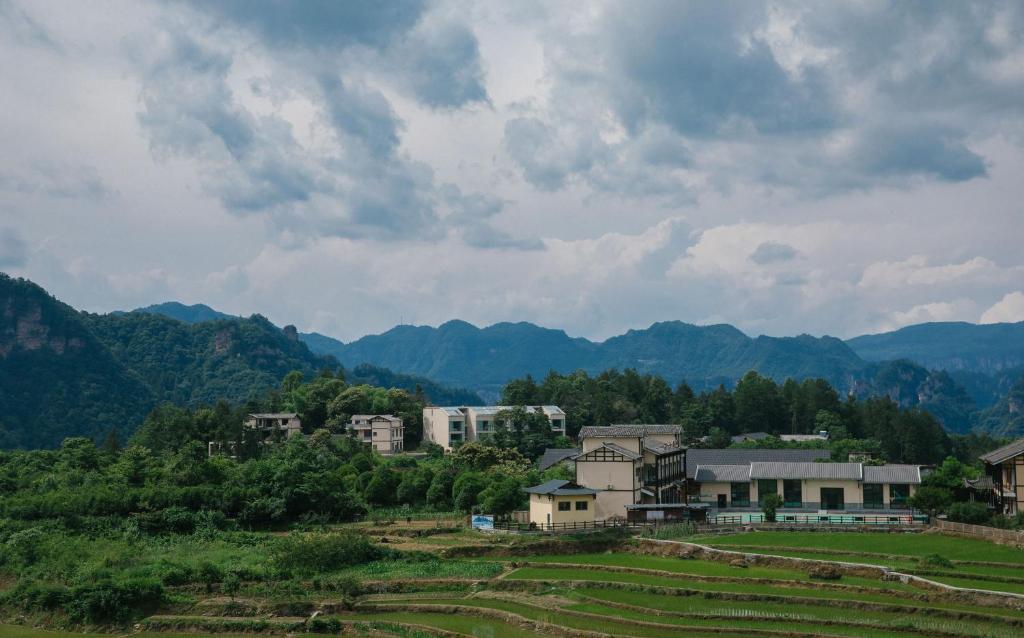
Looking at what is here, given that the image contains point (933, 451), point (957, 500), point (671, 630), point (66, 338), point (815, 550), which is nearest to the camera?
point (671, 630)

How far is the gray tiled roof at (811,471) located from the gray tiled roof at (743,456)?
459 cm

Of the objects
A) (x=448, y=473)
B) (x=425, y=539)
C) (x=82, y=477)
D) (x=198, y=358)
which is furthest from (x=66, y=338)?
(x=425, y=539)

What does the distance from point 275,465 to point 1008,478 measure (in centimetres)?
3462

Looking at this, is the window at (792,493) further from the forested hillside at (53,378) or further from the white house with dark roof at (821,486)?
the forested hillside at (53,378)

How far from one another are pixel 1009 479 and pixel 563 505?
19.7m

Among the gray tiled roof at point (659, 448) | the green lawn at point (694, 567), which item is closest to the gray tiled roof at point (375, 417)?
the gray tiled roof at point (659, 448)

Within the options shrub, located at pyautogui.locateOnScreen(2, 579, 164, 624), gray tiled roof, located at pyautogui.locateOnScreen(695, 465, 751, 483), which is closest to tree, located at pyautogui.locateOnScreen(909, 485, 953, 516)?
gray tiled roof, located at pyautogui.locateOnScreen(695, 465, 751, 483)

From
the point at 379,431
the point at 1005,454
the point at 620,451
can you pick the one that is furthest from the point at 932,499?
the point at 379,431

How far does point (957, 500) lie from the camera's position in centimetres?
4338

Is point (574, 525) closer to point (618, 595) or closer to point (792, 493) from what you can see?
point (618, 595)

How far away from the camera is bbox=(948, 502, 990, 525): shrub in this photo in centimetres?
3825

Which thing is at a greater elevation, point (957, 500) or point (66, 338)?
point (66, 338)

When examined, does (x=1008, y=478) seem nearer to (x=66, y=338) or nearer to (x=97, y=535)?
(x=97, y=535)

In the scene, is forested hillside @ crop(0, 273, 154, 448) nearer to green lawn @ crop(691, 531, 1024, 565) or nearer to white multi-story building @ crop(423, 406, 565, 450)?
white multi-story building @ crop(423, 406, 565, 450)
